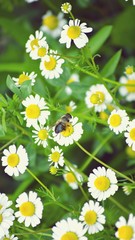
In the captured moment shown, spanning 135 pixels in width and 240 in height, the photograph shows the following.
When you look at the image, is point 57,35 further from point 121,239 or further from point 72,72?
point 121,239

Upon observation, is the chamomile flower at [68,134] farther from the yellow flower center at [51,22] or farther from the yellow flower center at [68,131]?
the yellow flower center at [51,22]

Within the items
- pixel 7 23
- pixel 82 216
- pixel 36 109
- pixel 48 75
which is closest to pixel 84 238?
pixel 82 216

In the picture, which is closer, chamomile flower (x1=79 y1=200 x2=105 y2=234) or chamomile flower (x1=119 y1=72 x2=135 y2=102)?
chamomile flower (x1=79 y1=200 x2=105 y2=234)

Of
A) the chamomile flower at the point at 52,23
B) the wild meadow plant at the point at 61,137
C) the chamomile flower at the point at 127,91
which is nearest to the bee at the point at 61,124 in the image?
the wild meadow plant at the point at 61,137

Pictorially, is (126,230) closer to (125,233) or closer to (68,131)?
(125,233)

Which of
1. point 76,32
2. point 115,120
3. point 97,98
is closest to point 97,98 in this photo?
point 97,98

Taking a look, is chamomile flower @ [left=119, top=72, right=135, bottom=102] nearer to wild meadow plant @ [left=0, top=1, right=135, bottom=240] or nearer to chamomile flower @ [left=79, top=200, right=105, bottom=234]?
wild meadow plant @ [left=0, top=1, right=135, bottom=240]

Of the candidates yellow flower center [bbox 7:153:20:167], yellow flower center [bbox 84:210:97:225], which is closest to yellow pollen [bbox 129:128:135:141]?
yellow flower center [bbox 84:210:97:225]

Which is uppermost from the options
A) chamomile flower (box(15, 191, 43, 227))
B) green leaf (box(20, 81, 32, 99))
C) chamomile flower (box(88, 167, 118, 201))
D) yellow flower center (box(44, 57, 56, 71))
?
yellow flower center (box(44, 57, 56, 71))
